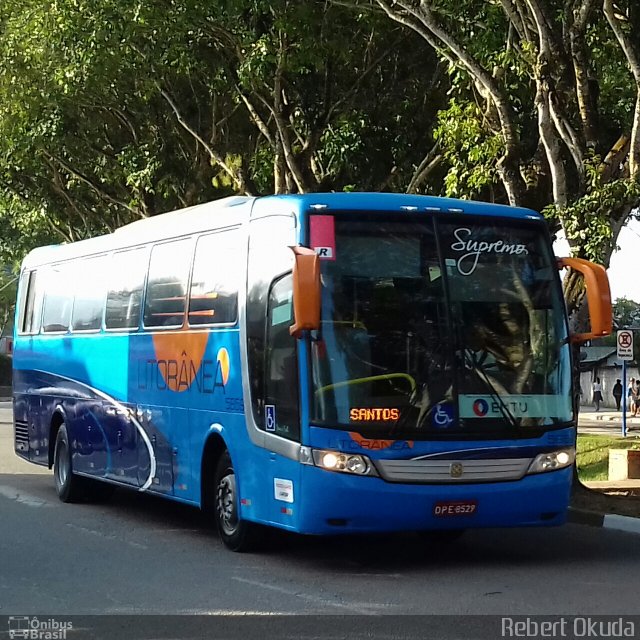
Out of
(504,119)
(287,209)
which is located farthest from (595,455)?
(287,209)

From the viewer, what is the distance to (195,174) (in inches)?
1292

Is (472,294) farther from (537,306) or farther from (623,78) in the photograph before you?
(623,78)

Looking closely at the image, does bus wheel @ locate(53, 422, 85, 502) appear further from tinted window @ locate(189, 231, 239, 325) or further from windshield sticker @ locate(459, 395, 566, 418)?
windshield sticker @ locate(459, 395, 566, 418)

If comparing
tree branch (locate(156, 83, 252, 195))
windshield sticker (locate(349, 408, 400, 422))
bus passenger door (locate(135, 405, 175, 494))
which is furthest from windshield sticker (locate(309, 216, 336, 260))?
tree branch (locate(156, 83, 252, 195))

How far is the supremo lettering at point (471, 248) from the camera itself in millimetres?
11312

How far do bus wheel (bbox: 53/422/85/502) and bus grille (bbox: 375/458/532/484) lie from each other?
662 cm

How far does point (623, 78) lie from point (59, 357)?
26.9 ft

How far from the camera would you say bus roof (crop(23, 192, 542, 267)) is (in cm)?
1130

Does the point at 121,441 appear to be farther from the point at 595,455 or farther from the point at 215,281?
the point at 595,455

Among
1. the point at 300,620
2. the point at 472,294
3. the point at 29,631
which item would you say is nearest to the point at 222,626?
the point at 300,620

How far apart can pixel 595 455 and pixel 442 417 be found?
12582mm

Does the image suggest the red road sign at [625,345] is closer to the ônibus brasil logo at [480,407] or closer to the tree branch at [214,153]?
the tree branch at [214,153]

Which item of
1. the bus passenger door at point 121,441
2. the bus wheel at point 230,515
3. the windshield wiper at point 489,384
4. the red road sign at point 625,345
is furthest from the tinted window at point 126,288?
the red road sign at point 625,345

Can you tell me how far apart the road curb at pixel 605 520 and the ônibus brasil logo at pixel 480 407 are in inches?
124
